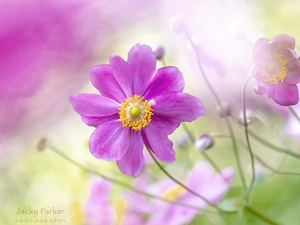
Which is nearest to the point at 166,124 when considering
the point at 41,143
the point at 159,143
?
the point at 159,143

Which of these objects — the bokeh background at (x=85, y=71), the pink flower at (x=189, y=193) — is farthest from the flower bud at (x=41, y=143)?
the pink flower at (x=189, y=193)

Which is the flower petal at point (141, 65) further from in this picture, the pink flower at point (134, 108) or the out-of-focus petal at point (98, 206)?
the out-of-focus petal at point (98, 206)

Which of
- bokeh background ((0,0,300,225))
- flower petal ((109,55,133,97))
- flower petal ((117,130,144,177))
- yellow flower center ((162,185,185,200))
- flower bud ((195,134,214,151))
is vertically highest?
bokeh background ((0,0,300,225))

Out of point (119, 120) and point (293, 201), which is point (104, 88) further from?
point (293, 201)

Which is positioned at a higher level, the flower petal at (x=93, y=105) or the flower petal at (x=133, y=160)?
the flower petal at (x=93, y=105)

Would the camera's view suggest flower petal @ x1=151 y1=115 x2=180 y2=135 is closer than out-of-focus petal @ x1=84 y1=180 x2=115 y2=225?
Yes

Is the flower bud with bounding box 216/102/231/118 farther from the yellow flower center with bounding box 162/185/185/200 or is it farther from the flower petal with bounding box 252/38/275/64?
the yellow flower center with bounding box 162/185/185/200

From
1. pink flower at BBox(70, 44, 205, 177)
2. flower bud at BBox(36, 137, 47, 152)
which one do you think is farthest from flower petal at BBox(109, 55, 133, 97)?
flower bud at BBox(36, 137, 47, 152)

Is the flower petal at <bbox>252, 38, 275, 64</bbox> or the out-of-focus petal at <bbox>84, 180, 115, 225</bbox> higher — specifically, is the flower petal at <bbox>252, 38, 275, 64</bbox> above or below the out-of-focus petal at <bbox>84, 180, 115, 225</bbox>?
below
